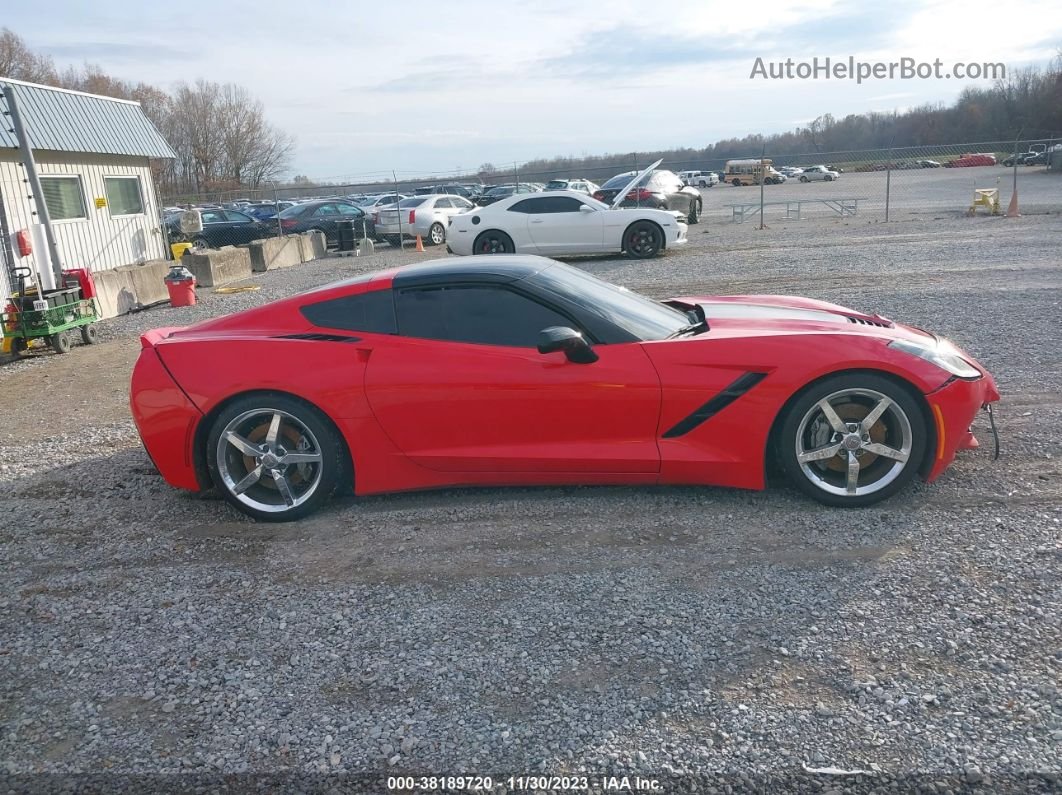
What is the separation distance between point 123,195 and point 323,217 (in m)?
9.34

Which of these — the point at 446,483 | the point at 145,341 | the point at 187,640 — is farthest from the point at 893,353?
the point at 145,341

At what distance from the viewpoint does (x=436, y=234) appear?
Result: 24078mm

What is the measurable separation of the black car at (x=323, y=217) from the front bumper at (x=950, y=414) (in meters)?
22.2

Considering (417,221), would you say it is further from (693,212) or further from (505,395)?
(505,395)

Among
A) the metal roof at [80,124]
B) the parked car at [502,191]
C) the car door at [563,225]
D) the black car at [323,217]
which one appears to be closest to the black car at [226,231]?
the black car at [323,217]

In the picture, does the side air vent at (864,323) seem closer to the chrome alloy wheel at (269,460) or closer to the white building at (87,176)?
the chrome alloy wheel at (269,460)

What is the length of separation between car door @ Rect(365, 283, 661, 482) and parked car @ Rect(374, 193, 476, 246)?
1924 centimetres

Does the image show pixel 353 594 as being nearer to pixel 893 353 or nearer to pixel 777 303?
pixel 893 353

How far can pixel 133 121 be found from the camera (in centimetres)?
1658

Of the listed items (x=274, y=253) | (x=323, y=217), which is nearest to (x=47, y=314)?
(x=274, y=253)

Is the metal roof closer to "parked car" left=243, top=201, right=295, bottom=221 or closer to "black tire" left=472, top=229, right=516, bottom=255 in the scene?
"black tire" left=472, top=229, right=516, bottom=255

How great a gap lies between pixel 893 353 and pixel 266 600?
10.3ft

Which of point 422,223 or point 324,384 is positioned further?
point 422,223

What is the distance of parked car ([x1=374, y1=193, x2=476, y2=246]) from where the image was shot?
23297 millimetres
